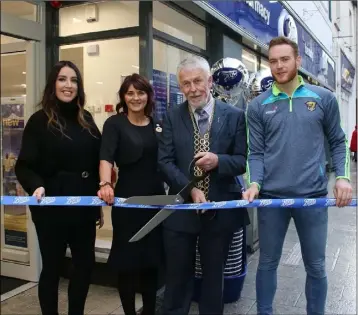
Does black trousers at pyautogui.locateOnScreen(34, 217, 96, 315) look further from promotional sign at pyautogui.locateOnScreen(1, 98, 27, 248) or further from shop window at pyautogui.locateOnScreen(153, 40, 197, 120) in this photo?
promotional sign at pyautogui.locateOnScreen(1, 98, 27, 248)

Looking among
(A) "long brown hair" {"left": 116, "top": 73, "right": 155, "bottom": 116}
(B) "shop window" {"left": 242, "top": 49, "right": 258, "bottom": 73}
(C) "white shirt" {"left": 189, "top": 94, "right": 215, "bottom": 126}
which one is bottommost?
(C) "white shirt" {"left": 189, "top": 94, "right": 215, "bottom": 126}

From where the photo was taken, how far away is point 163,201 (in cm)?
Result: 225

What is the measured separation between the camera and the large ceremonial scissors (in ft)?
7.08

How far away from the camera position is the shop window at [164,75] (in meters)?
4.05

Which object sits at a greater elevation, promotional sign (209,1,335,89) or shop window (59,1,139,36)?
promotional sign (209,1,335,89)

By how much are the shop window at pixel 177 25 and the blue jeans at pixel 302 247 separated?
243 cm

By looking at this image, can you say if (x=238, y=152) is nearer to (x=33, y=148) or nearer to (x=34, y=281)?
(x=33, y=148)

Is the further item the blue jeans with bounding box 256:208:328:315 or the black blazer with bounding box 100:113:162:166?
the black blazer with bounding box 100:113:162:166

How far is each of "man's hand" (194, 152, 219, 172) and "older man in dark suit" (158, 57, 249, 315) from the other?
3cm

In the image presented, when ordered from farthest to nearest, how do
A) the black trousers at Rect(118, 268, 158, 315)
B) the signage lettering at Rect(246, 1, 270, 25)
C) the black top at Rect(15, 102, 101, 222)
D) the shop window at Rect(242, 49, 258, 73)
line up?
the shop window at Rect(242, 49, 258, 73) → the signage lettering at Rect(246, 1, 270, 25) → the black trousers at Rect(118, 268, 158, 315) → the black top at Rect(15, 102, 101, 222)

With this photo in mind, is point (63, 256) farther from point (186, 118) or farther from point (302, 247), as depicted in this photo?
point (302, 247)

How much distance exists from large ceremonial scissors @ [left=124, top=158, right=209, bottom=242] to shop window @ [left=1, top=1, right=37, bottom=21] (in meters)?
2.49

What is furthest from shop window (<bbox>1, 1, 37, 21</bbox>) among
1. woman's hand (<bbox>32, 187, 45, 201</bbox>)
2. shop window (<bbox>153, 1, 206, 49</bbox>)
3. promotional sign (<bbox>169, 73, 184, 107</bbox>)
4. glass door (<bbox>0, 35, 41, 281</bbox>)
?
woman's hand (<bbox>32, 187, 45, 201</bbox>)

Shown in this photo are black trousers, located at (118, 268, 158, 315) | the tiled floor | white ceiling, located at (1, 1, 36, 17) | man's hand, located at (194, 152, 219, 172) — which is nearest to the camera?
man's hand, located at (194, 152, 219, 172)
